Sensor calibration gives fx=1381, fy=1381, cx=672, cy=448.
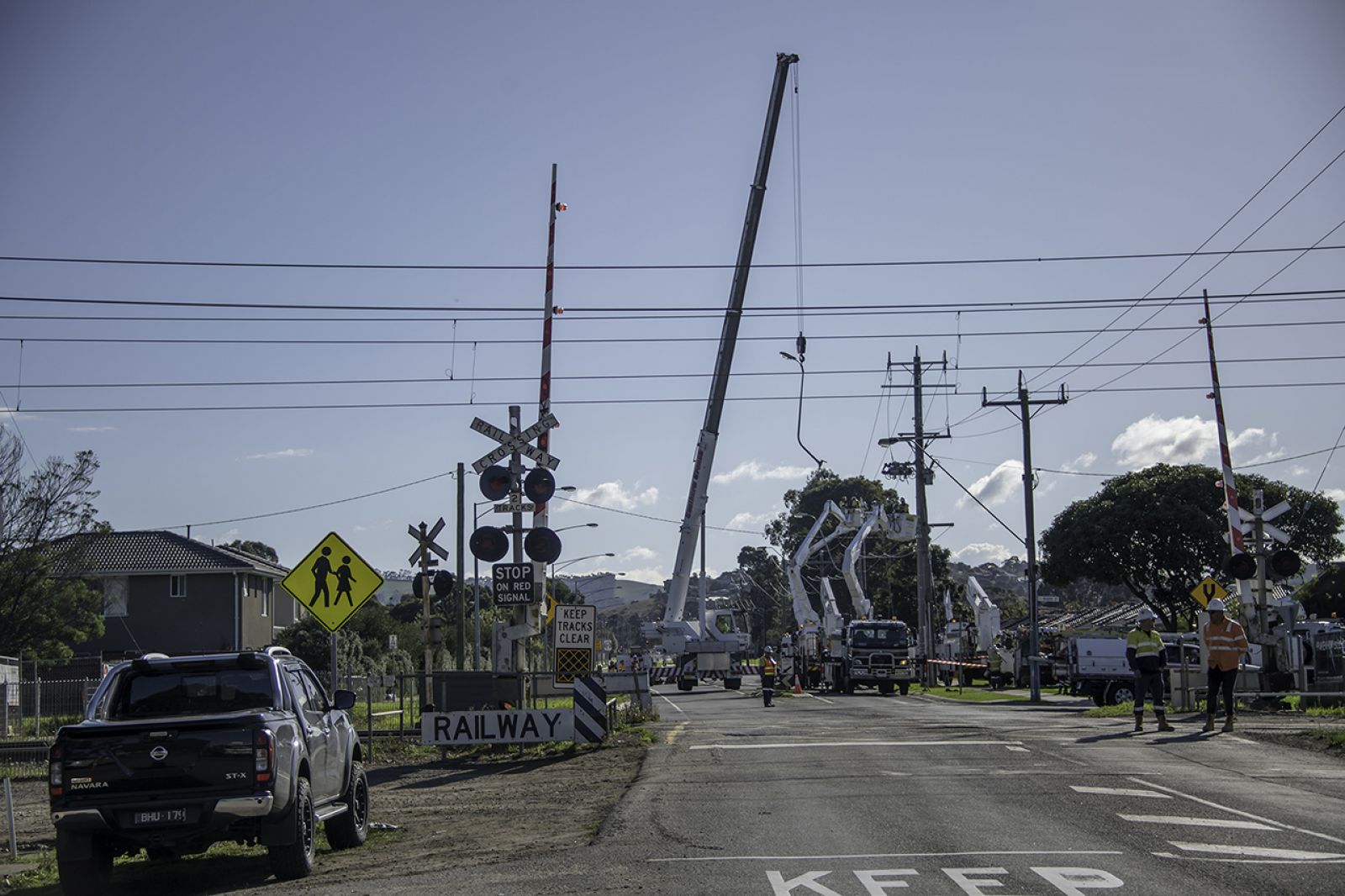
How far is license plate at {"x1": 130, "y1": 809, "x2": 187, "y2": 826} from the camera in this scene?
10070 mm

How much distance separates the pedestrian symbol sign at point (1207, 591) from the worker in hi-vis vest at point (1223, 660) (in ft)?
25.4

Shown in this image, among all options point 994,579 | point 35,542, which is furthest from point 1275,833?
point 994,579

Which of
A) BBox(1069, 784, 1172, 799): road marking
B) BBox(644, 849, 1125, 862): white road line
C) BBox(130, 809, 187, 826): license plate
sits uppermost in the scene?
BBox(130, 809, 187, 826): license plate

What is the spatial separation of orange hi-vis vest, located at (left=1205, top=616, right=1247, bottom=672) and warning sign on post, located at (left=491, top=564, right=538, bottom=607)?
10176 millimetres

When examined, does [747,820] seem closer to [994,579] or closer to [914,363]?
[914,363]

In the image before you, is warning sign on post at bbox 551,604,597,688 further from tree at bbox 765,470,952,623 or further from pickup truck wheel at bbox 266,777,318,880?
tree at bbox 765,470,952,623

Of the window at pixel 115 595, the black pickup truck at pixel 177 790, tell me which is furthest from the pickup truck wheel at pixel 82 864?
the window at pixel 115 595

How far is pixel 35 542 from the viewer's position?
40250 millimetres

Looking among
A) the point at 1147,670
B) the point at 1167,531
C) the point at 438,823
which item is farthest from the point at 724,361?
the point at 1167,531

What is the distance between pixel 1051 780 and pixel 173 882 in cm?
873

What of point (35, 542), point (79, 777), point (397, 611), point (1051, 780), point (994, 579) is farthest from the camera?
point (994, 579)

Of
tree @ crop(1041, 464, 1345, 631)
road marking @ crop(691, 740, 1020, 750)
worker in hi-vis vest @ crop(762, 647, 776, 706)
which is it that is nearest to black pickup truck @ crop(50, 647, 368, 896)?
road marking @ crop(691, 740, 1020, 750)

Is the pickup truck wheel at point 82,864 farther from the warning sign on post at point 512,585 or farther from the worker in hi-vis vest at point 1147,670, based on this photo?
the worker in hi-vis vest at point 1147,670

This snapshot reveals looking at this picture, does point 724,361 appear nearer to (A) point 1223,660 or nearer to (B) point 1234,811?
(A) point 1223,660
